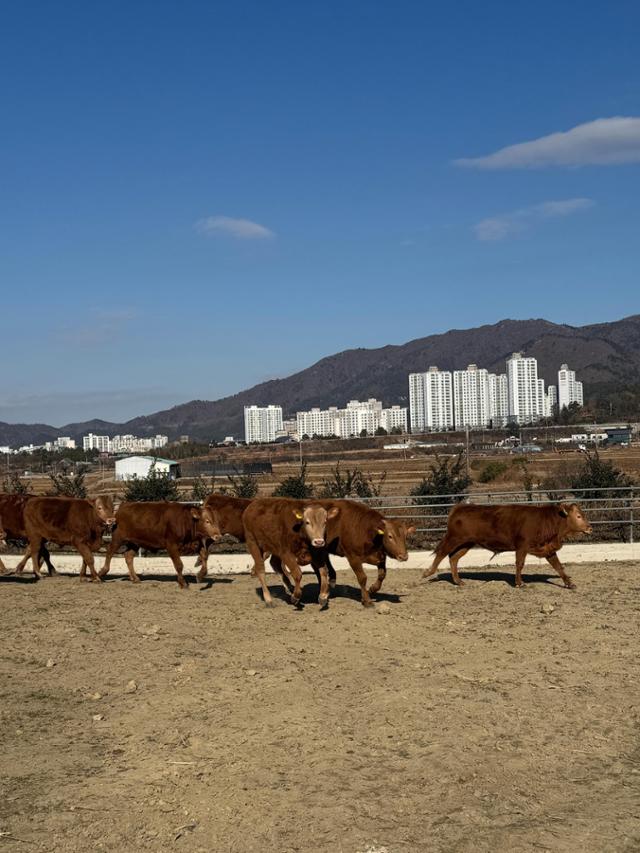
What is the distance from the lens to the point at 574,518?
1398cm

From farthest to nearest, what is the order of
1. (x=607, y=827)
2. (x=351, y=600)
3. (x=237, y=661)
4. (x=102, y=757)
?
1. (x=351, y=600)
2. (x=237, y=661)
3. (x=102, y=757)
4. (x=607, y=827)

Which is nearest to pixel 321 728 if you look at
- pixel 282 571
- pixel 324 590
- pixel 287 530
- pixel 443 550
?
pixel 324 590

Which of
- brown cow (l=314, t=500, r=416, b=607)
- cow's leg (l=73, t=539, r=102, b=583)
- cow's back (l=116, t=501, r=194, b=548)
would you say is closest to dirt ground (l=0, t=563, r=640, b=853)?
brown cow (l=314, t=500, r=416, b=607)

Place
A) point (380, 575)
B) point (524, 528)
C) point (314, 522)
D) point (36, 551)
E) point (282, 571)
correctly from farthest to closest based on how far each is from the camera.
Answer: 1. point (36, 551)
2. point (524, 528)
3. point (282, 571)
4. point (380, 575)
5. point (314, 522)

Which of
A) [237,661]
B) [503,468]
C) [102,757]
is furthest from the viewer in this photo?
[503,468]

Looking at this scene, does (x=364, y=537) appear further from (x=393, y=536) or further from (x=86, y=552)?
(x=86, y=552)

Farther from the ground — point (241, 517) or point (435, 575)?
point (241, 517)

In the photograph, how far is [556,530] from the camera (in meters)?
14.1

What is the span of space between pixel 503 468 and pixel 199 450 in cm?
4759

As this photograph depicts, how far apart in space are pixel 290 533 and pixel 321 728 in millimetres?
5363

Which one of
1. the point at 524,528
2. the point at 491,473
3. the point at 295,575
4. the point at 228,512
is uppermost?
the point at 228,512

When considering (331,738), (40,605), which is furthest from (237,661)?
(40,605)

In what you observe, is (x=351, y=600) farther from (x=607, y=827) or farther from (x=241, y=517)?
(x=607, y=827)

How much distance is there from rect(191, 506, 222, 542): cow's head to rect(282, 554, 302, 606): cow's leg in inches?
78.9
